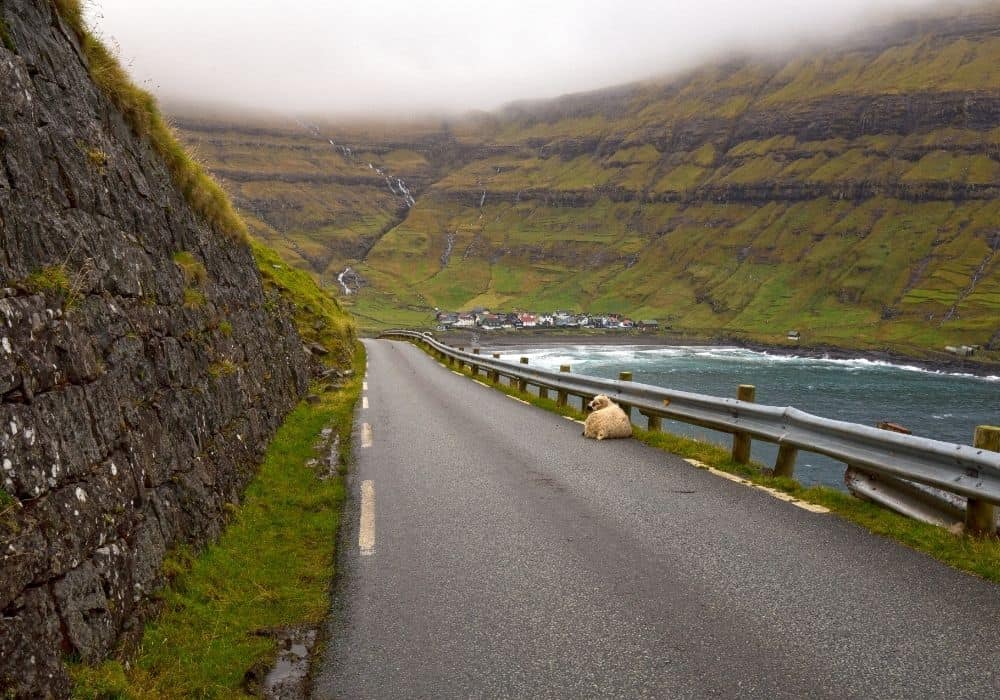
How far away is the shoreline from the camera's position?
97.9 meters

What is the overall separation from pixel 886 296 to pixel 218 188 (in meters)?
191

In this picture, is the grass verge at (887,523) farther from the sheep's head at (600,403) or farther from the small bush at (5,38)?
the small bush at (5,38)

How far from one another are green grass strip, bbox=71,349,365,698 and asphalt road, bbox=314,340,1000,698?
0.38m

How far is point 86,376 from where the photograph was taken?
466 centimetres

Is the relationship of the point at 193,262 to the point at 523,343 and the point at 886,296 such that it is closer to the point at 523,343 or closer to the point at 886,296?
the point at 523,343

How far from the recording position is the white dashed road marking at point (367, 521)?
21.1 ft

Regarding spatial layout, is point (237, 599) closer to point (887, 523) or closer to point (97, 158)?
point (97, 158)

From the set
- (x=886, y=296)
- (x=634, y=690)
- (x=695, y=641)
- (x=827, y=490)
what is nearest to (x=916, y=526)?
(x=827, y=490)

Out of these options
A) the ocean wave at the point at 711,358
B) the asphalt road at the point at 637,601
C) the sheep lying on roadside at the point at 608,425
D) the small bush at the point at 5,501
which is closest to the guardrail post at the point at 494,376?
the sheep lying on roadside at the point at 608,425

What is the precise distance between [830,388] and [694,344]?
75.8 meters

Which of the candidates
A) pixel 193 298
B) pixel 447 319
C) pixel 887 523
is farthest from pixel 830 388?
pixel 447 319

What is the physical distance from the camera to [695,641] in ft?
13.7

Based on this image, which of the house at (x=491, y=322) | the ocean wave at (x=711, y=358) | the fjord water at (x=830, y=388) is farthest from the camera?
the house at (x=491, y=322)

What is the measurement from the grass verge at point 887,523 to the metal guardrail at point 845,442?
0.34 m
